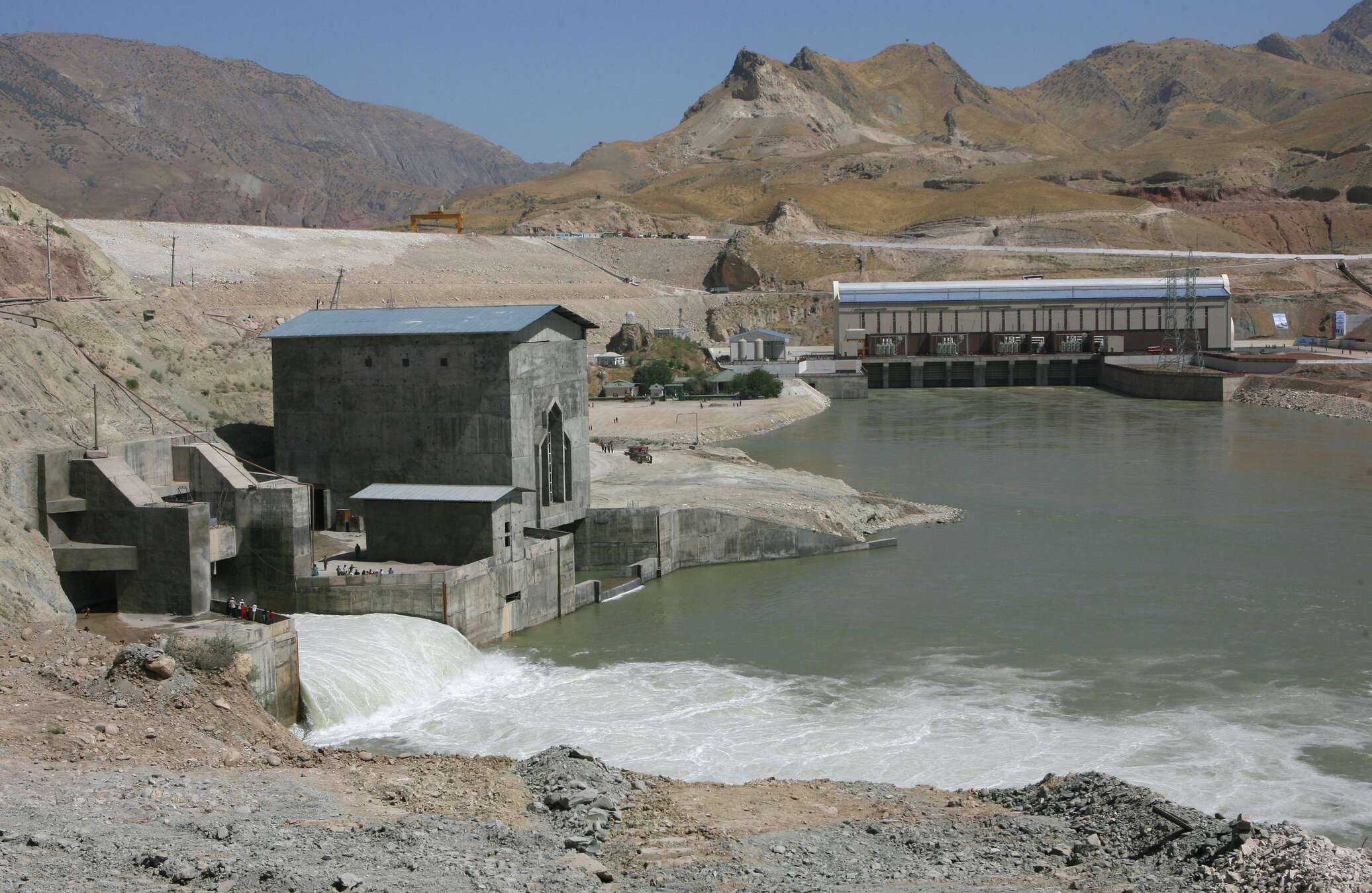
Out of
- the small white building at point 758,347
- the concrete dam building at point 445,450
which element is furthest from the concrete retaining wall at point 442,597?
the small white building at point 758,347

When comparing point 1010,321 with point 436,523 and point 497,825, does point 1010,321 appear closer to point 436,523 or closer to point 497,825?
point 436,523

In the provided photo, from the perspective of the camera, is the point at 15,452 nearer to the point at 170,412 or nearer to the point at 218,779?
the point at 170,412

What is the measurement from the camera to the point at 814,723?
926 inches

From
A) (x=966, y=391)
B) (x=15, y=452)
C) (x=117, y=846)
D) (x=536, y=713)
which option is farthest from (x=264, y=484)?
(x=966, y=391)

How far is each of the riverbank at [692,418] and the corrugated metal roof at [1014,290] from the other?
22.6m

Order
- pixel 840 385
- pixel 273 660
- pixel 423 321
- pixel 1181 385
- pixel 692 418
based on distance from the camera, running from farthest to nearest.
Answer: pixel 840 385 → pixel 1181 385 → pixel 692 418 → pixel 423 321 → pixel 273 660

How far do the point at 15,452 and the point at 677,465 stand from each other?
24.8 m

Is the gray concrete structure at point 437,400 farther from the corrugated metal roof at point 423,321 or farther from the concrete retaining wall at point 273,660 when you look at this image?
the concrete retaining wall at point 273,660

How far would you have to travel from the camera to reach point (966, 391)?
88.6 metres

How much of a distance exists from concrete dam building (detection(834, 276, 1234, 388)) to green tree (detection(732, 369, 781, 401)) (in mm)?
19636

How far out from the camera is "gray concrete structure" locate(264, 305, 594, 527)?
31.2 m

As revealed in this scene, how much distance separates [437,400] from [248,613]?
8770 millimetres

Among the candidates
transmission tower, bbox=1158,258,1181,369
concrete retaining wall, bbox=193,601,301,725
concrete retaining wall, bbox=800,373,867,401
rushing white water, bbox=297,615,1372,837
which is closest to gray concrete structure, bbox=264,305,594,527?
rushing white water, bbox=297,615,1372,837

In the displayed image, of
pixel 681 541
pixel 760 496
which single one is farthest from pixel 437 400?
pixel 760 496
